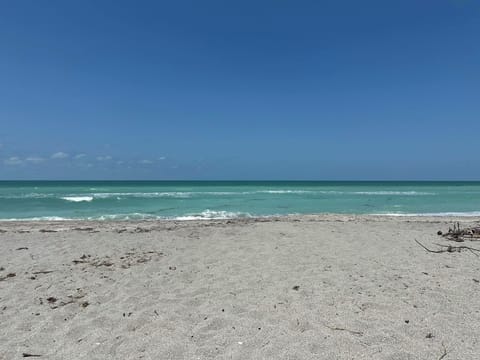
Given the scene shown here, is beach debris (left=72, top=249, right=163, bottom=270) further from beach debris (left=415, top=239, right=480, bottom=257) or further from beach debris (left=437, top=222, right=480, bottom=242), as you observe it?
beach debris (left=437, top=222, right=480, bottom=242)

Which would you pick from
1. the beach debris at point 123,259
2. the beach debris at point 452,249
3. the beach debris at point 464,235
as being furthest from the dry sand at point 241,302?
the beach debris at point 464,235

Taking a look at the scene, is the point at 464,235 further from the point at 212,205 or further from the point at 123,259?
the point at 212,205

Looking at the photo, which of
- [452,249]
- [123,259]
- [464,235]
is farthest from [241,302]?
[464,235]

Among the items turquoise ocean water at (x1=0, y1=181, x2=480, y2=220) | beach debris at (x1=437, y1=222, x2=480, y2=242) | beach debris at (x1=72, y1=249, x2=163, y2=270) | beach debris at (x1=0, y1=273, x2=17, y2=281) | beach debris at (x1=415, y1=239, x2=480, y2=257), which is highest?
beach debris at (x1=437, y1=222, x2=480, y2=242)

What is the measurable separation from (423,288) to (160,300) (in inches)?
137

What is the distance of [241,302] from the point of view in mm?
3959

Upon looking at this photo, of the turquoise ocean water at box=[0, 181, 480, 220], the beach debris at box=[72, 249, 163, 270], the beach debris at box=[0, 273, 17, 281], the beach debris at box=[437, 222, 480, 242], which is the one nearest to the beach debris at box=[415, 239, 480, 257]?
the beach debris at box=[437, 222, 480, 242]

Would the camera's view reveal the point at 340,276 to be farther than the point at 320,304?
Yes

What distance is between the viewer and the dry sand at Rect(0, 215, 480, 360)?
298cm

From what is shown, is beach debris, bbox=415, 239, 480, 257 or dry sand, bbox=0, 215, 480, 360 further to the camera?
beach debris, bbox=415, 239, 480, 257

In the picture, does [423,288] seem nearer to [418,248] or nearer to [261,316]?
[261,316]

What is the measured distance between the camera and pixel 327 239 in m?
7.88

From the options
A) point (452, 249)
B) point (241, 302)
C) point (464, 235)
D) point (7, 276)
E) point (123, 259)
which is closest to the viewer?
point (241, 302)

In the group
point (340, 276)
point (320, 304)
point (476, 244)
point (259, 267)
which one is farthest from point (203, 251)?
point (476, 244)
